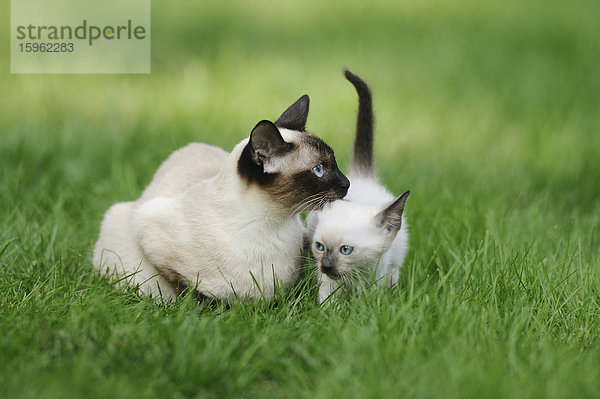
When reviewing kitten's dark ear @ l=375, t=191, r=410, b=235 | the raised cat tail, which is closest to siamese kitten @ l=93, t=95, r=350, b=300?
kitten's dark ear @ l=375, t=191, r=410, b=235

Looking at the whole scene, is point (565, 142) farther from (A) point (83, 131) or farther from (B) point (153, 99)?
(A) point (83, 131)

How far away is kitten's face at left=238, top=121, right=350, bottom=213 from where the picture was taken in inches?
122

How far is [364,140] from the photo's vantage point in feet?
13.8

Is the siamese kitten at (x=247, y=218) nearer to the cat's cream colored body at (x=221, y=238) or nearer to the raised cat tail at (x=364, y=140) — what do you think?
the cat's cream colored body at (x=221, y=238)

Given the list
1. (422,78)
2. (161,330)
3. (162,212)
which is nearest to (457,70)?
(422,78)

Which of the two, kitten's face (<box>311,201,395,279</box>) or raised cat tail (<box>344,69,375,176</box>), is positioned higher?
raised cat tail (<box>344,69,375,176</box>)

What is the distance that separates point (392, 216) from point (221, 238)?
0.84m

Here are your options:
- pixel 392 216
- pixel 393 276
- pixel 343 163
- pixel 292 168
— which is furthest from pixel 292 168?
pixel 343 163

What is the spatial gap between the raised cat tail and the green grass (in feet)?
1.75

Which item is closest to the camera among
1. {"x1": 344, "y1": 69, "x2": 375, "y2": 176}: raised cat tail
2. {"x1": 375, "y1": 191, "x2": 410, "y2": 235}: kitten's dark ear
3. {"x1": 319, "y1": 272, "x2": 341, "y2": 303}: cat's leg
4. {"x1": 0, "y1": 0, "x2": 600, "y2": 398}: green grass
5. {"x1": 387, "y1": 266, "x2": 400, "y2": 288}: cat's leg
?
{"x1": 0, "y1": 0, "x2": 600, "y2": 398}: green grass

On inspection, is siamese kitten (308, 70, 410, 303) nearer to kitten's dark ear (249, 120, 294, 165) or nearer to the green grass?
the green grass

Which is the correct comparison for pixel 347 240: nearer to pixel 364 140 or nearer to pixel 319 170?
pixel 319 170

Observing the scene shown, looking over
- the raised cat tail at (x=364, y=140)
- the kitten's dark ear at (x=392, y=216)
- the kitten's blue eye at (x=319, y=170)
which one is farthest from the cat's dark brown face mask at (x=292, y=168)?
the raised cat tail at (x=364, y=140)

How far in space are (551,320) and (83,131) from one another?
4.21m
